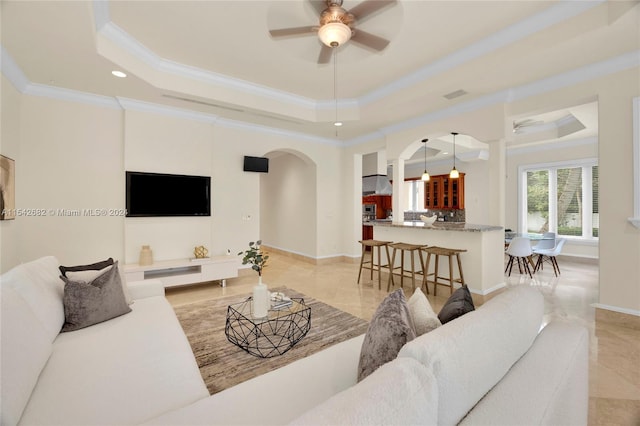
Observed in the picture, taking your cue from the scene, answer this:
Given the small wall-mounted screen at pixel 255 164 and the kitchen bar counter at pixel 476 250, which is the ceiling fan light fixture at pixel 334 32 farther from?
the small wall-mounted screen at pixel 255 164

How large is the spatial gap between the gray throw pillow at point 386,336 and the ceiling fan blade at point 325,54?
8.31 ft

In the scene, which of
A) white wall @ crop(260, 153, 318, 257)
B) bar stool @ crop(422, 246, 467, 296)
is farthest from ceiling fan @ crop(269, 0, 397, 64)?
white wall @ crop(260, 153, 318, 257)

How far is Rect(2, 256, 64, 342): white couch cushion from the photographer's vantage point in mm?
1649

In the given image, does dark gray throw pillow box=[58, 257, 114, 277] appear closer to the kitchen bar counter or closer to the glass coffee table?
the glass coffee table

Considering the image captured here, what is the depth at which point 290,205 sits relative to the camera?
7.43 m

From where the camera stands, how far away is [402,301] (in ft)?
4.21

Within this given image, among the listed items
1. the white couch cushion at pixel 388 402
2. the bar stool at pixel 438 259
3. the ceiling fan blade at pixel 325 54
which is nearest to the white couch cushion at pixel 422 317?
the white couch cushion at pixel 388 402

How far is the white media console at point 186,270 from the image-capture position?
4068 mm

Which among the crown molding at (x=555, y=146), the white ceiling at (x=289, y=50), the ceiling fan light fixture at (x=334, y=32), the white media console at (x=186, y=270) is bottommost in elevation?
the white media console at (x=186, y=270)

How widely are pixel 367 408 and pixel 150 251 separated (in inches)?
177

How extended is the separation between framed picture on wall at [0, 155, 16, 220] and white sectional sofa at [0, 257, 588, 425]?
6.42 feet

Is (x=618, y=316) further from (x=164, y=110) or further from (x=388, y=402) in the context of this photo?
(x=164, y=110)

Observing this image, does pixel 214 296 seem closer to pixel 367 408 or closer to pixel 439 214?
pixel 367 408

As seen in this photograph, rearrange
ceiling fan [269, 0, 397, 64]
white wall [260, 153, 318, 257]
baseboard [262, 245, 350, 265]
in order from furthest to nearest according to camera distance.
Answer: white wall [260, 153, 318, 257]
baseboard [262, 245, 350, 265]
ceiling fan [269, 0, 397, 64]
